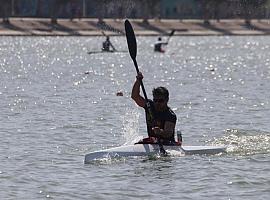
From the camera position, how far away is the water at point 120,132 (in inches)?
800

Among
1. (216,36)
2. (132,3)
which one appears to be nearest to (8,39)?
(132,3)

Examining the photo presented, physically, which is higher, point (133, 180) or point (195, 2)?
point (195, 2)

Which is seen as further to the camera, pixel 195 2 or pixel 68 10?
pixel 195 2

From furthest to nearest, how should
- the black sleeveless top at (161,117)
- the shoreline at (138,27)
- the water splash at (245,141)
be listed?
the shoreline at (138,27), the water splash at (245,141), the black sleeveless top at (161,117)

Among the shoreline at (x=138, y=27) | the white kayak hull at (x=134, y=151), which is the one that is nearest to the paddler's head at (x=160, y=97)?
the white kayak hull at (x=134, y=151)

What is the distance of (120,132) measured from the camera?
96.9 feet

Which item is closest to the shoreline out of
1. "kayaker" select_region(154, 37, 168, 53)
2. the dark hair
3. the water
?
"kayaker" select_region(154, 37, 168, 53)

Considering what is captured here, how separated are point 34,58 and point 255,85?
33339 millimetres

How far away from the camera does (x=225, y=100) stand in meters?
41.4

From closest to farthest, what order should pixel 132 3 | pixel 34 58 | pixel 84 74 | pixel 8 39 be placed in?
pixel 84 74
pixel 34 58
pixel 8 39
pixel 132 3

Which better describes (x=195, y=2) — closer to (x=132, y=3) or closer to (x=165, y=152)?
(x=132, y=3)

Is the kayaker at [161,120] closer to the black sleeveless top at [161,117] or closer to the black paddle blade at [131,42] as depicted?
the black sleeveless top at [161,117]

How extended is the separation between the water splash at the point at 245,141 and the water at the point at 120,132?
0.02m

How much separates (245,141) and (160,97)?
15.8ft
